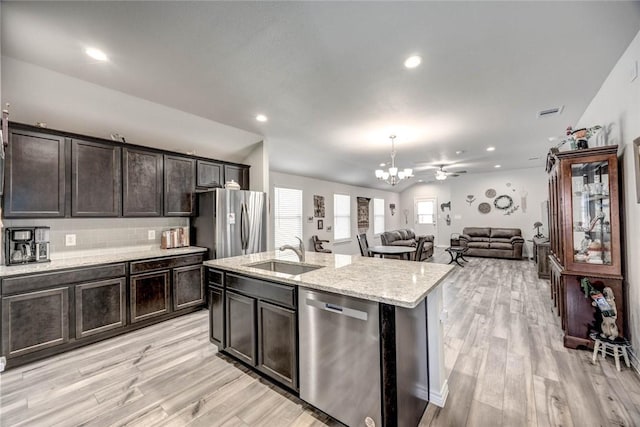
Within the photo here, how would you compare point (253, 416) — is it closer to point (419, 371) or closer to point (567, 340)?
point (419, 371)

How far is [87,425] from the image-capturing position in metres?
1.76

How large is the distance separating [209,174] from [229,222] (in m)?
0.95

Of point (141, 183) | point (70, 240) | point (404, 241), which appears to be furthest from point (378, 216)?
point (70, 240)

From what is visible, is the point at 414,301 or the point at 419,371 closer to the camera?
the point at 414,301

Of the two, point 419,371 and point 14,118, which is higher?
point 14,118

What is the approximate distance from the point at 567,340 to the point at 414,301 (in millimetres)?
2511

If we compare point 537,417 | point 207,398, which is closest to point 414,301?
point 537,417

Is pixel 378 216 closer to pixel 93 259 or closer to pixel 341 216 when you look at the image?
pixel 341 216

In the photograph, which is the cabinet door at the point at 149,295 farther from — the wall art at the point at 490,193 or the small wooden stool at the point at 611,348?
the wall art at the point at 490,193

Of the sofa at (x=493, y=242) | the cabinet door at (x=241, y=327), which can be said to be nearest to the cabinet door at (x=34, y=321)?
the cabinet door at (x=241, y=327)

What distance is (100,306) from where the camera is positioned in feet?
9.39

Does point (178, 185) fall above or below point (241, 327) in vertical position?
above

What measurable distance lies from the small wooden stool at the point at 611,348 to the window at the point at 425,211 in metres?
8.25

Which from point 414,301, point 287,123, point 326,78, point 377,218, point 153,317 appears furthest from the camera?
point 377,218
